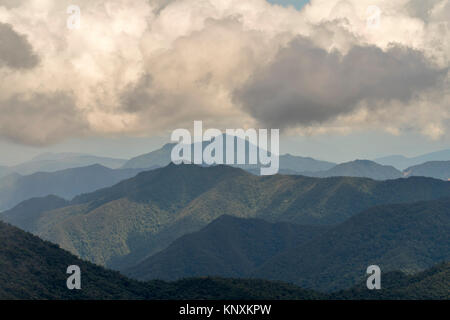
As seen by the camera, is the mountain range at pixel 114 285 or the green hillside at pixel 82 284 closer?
the green hillside at pixel 82 284

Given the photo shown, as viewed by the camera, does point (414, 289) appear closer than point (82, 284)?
No

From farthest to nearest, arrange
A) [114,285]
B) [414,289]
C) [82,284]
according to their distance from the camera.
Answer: [414,289]
[114,285]
[82,284]

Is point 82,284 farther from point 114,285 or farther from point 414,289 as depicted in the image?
point 414,289

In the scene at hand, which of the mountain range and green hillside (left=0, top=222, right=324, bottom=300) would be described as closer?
green hillside (left=0, top=222, right=324, bottom=300)

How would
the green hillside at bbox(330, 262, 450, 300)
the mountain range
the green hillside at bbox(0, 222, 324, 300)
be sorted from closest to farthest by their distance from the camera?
1. the green hillside at bbox(0, 222, 324, 300)
2. the mountain range
3. the green hillside at bbox(330, 262, 450, 300)

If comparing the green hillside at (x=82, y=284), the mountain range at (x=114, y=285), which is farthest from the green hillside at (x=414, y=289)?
the green hillside at (x=82, y=284)

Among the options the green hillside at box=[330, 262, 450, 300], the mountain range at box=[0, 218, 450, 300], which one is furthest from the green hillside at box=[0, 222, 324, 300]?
the green hillside at box=[330, 262, 450, 300]

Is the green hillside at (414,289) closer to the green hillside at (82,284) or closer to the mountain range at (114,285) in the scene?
the mountain range at (114,285)

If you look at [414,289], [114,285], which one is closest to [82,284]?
[114,285]

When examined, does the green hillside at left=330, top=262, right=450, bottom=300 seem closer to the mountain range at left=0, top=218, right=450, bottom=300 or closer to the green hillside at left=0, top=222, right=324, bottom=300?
the mountain range at left=0, top=218, right=450, bottom=300
